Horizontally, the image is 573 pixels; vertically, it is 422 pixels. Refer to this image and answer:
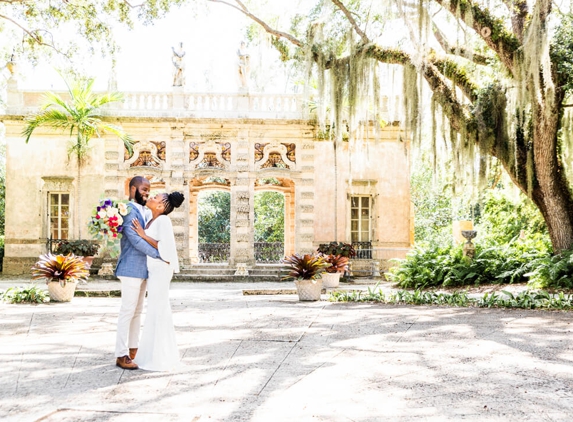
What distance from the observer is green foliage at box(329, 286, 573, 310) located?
296 inches

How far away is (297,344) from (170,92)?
11.8 m

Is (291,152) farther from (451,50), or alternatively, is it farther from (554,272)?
(554,272)

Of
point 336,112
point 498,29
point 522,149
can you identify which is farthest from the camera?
point 336,112

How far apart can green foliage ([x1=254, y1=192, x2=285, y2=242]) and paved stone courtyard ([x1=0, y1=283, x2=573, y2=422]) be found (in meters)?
20.3

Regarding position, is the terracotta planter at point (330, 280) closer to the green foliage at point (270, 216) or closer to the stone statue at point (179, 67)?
the stone statue at point (179, 67)

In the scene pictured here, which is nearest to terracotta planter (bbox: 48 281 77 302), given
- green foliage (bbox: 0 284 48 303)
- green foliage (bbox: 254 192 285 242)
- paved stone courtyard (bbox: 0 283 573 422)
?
green foliage (bbox: 0 284 48 303)

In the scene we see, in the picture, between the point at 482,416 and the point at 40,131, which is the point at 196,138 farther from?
the point at 482,416

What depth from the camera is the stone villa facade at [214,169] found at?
15.2 metres

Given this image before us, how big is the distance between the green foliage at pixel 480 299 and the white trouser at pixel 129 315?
16.3 ft

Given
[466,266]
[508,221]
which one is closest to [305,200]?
[508,221]

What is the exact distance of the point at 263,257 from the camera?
65.9 ft

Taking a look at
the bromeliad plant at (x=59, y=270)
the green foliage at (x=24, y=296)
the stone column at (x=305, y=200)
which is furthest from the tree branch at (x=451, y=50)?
the green foliage at (x=24, y=296)

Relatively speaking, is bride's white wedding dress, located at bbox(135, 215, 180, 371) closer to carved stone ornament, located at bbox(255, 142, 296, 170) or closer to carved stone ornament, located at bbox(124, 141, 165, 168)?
carved stone ornament, located at bbox(255, 142, 296, 170)

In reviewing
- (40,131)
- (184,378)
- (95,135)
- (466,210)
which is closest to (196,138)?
(95,135)
